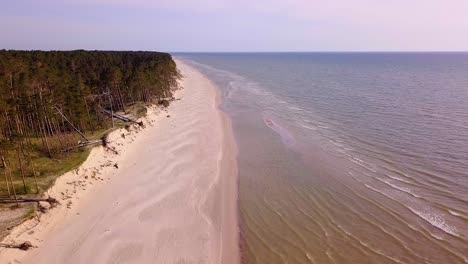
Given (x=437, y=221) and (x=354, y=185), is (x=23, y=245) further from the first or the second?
(x=437, y=221)

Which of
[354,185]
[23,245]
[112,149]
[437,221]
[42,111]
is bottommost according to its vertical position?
[354,185]

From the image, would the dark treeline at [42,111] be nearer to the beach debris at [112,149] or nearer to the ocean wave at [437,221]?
Result: the beach debris at [112,149]

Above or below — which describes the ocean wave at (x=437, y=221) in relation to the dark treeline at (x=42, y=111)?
below

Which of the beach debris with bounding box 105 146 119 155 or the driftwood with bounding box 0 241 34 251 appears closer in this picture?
the driftwood with bounding box 0 241 34 251

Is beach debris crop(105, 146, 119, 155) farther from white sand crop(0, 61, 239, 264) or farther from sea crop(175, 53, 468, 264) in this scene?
sea crop(175, 53, 468, 264)

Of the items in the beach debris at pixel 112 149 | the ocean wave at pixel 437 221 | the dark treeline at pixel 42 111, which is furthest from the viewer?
the beach debris at pixel 112 149

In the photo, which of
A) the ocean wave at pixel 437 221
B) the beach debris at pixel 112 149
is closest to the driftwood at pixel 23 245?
the beach debris at pixel 112 149

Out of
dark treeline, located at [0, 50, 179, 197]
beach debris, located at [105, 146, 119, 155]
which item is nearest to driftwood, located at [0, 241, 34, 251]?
dark treeline, located at [0, 50, 179, 197]

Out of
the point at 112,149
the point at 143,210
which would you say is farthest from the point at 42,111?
the point at 143,210

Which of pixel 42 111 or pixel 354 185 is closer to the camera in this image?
pixel 354 185
